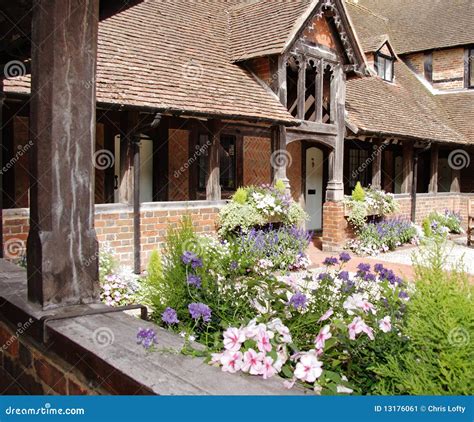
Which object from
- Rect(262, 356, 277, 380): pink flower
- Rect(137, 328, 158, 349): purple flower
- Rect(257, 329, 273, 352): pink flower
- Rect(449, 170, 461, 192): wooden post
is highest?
Rect(449, 170, 461, 192): wooden post

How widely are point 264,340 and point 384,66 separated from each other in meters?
16.5

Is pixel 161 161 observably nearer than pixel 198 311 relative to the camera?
No

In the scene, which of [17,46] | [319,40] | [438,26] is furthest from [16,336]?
[438,26]

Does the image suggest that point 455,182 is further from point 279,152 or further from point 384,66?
point 279,152

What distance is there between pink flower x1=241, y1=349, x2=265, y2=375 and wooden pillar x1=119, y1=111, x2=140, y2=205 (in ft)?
21.6

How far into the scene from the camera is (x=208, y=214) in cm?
939

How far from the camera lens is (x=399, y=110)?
1524 centimetres

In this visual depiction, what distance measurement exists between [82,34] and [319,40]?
9.90 m

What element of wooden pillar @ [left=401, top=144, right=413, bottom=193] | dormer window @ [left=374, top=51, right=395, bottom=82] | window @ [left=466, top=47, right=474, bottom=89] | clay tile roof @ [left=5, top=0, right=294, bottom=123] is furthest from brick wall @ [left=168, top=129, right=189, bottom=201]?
window @ [left=466, top=47, right=474, bottom=89]

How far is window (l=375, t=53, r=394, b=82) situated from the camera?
1650cm

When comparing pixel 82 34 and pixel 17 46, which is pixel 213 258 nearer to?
pixel 82 34

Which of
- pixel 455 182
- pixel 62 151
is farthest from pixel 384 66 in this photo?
pixel 62 151

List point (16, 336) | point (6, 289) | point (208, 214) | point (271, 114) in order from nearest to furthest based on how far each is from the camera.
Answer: point (16, 336) → point (6, 289) → point (208, 214) → point (271, 114)

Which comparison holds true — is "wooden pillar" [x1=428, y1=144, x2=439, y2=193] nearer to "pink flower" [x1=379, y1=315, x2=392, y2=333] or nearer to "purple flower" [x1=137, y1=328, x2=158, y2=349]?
"pink flower" [x1=379, y1=315, x2=392, y2=333]
